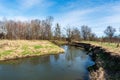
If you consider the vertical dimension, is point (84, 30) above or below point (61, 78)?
above

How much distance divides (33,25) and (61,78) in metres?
70.9

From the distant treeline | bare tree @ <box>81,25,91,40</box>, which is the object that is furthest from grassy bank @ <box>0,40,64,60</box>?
bare tree @ <box>81,25,91,40</box>

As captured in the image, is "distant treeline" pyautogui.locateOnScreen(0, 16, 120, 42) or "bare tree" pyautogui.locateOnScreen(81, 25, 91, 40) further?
"bare tree" pyautogui.locateOnScreen(81, 25, 91, 40)

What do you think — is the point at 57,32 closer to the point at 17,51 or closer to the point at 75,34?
the point at 75,34

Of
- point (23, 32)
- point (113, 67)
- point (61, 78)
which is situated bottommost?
point (61, 78)

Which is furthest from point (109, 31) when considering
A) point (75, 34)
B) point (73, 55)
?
point (73, 55)

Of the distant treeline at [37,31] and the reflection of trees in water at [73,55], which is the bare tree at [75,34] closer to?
the distant treeline at [37,31]

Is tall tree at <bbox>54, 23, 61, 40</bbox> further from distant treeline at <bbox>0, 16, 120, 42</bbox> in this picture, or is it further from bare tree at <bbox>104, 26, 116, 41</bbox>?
bare tree at <bbox>104, 26, 116, 41</bbox>

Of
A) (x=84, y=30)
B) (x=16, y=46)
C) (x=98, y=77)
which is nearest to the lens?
(x=98, y=77)

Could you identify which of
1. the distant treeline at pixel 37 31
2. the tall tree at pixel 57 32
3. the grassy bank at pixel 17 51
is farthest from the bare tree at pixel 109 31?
the grassy bank at pixel 17 51

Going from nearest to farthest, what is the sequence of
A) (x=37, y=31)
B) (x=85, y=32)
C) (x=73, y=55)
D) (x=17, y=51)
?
(x=17, y=51) → (x=73, y=55) → (x=37, y=31) → (x=85, y=32)

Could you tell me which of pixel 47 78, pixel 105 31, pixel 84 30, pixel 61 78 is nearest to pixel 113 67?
pixel 61 78

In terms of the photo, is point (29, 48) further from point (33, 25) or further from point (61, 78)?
point (33, 25)

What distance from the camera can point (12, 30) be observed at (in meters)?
77.1
